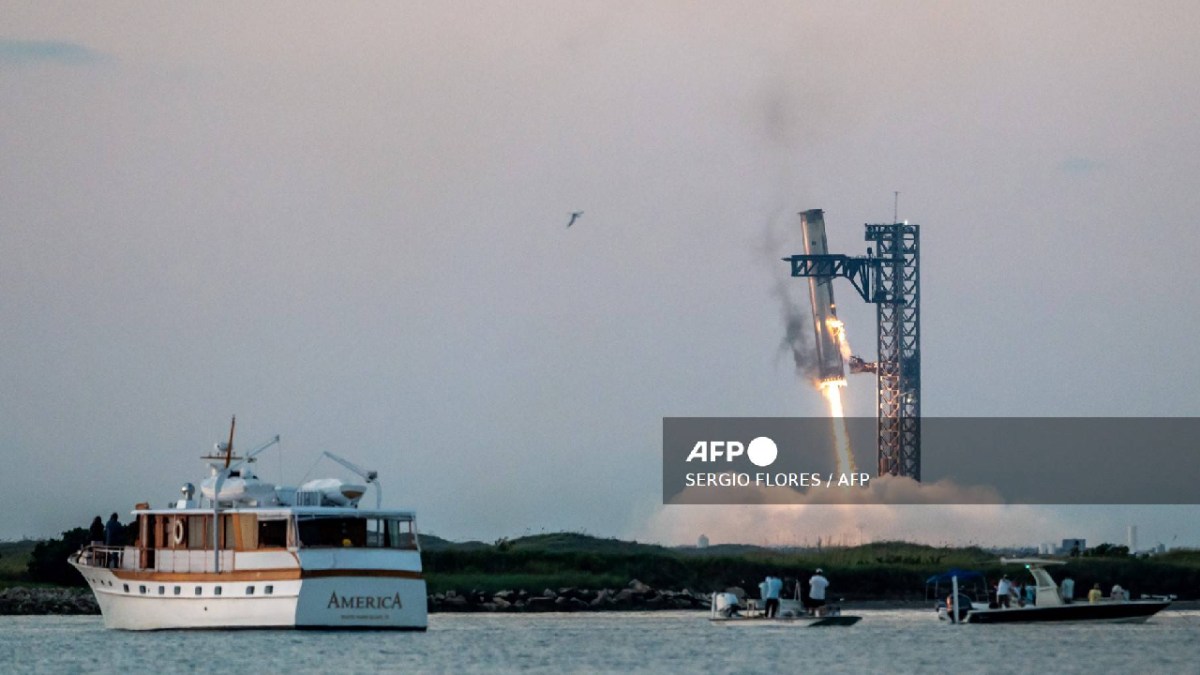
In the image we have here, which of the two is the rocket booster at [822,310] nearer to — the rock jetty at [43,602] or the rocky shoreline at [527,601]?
the rocky shoreline at [527,601]

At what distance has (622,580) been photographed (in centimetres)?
10825

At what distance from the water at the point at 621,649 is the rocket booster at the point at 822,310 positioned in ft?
120

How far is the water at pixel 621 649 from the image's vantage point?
68.0 m

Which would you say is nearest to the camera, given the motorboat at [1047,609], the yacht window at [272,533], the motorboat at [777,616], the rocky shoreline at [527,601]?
the yacht window at [272,533]

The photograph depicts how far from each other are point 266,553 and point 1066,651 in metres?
23.6

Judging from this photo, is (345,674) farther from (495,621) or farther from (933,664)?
(495,621)

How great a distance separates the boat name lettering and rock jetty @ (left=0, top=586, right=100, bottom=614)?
983 inches

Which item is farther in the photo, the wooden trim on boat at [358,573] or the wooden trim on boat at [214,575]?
the wooden trim on boat at [214,575]

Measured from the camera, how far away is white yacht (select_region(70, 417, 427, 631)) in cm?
7712

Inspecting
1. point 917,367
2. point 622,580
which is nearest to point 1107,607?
point 622,580

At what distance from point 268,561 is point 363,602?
122 inches

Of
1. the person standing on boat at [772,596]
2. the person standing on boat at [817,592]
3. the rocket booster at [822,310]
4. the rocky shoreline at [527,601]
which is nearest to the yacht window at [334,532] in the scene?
the person standing on boat at [772,596]

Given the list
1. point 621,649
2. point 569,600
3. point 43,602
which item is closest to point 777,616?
point 621,649

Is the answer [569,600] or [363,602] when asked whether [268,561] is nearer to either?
[363,602]
